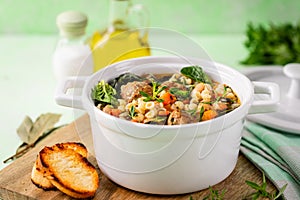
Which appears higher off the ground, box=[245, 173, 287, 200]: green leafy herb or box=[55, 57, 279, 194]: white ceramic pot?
box=[55, 57, 279, 194]: white ceramic pot

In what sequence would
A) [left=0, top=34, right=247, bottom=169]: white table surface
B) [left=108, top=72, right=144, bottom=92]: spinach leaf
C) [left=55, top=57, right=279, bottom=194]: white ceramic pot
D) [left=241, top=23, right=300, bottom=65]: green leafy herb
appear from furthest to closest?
[left=241, top=23, right=300, bottom=65]: green leafy herb < [left=0, top=34, right=247, bottom=169]: white table surface < [left=108, top=72, right=144, bottom=92]: spinach leaf < [left=55, top=57, right=279, bottom=194]: white ceramic pot

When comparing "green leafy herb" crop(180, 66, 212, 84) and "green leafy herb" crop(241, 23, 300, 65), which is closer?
"green leafy herb" crop(180, 66, 212, 84)

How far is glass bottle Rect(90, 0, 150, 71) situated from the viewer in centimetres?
229

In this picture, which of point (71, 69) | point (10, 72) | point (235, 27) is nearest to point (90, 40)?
point (71, 69)

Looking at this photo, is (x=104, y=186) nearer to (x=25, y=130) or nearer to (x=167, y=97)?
(x=167, y=97)

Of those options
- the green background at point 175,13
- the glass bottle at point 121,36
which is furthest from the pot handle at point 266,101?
the green background at point 175,13

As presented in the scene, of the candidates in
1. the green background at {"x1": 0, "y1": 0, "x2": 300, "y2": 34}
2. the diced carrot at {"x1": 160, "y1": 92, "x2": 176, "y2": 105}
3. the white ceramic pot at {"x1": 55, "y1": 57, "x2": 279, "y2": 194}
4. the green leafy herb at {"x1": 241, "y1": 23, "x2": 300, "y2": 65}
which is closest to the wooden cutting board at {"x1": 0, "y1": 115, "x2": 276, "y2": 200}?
the white ceramic pot at {"x1": 55, "y1": 57, "x2": 279, "y2": 194}

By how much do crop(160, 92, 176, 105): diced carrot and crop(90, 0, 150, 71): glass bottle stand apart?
66 centimetres

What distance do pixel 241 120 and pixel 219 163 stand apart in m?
0.13

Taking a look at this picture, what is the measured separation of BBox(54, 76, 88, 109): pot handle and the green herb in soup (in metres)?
0.06

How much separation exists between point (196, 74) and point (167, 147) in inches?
14.2

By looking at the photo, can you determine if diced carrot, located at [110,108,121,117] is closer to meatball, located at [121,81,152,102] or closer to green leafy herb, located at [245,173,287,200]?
meatball, located at [121,81,152,102]

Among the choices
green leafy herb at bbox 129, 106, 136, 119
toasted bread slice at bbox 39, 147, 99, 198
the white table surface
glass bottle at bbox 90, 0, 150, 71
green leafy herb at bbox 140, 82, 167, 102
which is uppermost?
green leafy herb at bbox 140, 82, 167, 102

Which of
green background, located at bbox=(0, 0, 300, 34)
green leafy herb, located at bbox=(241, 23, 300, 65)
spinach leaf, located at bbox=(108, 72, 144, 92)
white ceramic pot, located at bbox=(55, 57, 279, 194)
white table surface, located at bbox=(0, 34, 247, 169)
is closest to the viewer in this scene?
white ceramic pot, located at bbox=(55, 57, 279, 194)
